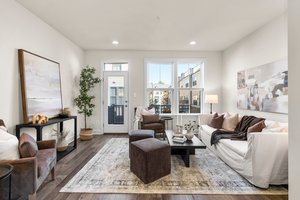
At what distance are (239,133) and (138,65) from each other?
3.61 metres

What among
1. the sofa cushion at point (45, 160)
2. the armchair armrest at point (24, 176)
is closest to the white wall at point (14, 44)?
the sofa cushion at point (45, 160)

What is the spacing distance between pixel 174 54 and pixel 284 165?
4.27 m

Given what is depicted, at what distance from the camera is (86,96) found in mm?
4934

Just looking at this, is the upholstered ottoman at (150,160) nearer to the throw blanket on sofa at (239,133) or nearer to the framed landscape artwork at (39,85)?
the throw blanket on sofa at (239,133)

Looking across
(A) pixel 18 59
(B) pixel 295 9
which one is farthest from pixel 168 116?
(B) pixel 295 9

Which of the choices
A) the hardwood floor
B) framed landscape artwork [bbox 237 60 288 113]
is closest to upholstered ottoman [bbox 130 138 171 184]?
the hardwood floor

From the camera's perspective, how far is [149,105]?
19.1 feet

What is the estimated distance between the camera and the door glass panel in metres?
5.73

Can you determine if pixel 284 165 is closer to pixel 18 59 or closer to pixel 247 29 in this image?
pixel 247 29

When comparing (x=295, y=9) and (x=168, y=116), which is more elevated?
(x=295, y=9)

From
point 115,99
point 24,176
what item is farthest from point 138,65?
point 24,176

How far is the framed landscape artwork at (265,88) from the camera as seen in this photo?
3.03m

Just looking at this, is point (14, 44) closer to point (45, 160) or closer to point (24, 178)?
point (45, 160)

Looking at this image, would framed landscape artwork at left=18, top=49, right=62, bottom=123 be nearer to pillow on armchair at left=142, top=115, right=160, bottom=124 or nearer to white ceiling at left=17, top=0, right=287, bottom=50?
white ceiling at left=17, top=0, right=287, bottom=50
